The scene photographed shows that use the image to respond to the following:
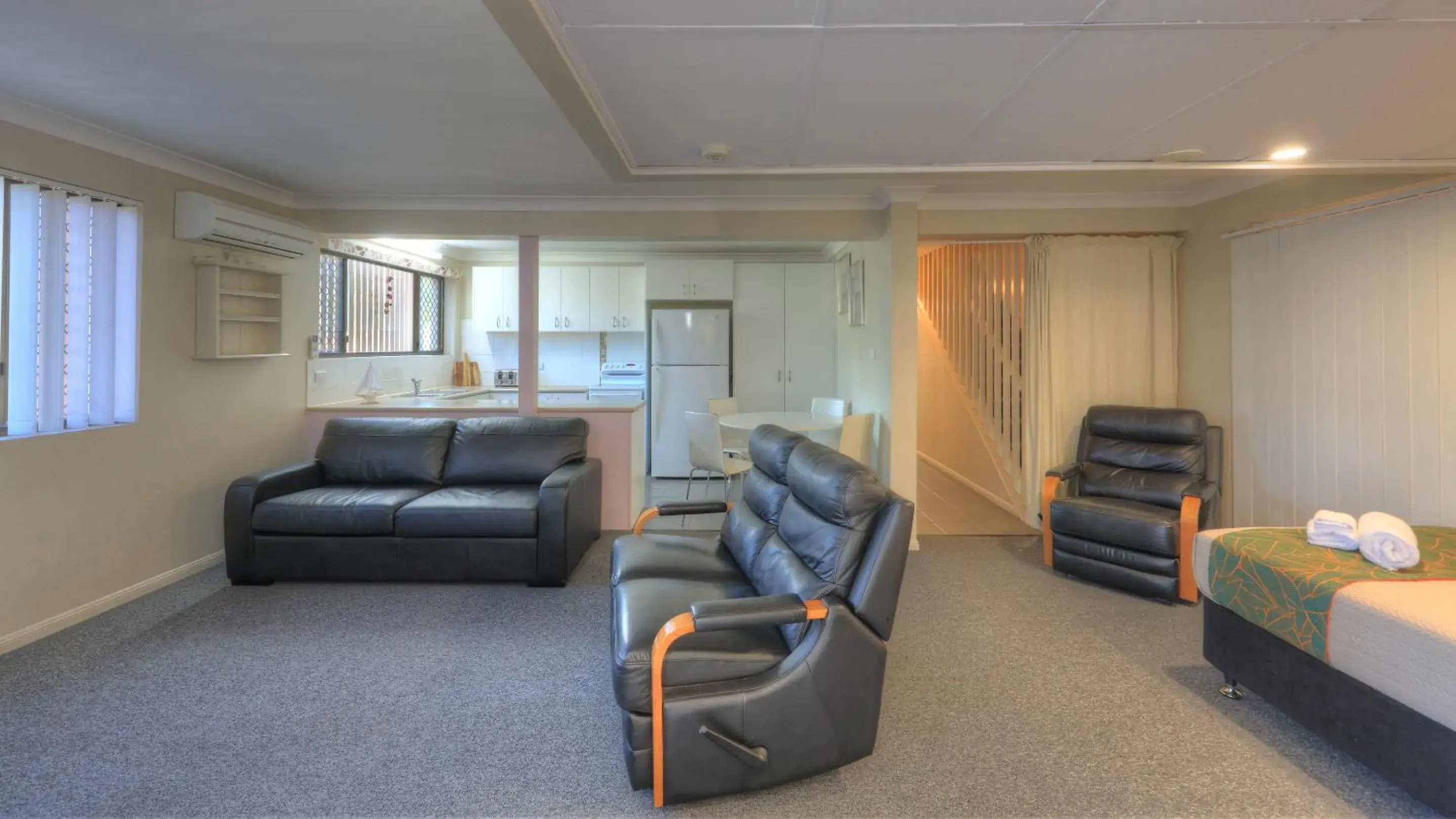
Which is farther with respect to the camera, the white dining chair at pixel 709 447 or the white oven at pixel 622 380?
the white oven at pixel 622 380

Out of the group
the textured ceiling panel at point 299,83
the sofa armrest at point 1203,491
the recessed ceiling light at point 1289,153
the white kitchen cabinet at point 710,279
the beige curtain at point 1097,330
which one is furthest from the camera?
the white kitchen cabinet at point 710,279

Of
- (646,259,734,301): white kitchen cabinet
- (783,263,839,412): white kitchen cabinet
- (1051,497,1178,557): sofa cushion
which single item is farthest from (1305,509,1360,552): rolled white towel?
(646,259,734,301): white kitchen cabinet

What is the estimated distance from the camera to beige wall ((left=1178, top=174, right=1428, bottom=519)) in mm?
3906

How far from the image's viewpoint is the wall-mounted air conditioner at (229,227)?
3.59 meters

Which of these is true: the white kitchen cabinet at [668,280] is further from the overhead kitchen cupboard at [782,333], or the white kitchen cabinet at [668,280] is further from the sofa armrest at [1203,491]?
the sofa armrest at [1203,491]

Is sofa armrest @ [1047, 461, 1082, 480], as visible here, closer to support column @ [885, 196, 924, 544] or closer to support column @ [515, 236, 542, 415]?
support column @ [885, 196, 924, 544]

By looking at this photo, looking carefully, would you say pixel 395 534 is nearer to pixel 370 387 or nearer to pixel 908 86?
pixel 370 387

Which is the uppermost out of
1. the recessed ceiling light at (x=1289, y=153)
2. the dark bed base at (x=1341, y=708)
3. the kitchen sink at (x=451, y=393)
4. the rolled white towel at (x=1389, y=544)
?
the recessed ceiling light at (x=1289, y=153)

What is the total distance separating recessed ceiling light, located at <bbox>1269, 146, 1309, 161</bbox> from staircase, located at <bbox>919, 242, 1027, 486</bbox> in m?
1.52

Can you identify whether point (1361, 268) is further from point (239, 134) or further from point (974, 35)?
point (239, 134)

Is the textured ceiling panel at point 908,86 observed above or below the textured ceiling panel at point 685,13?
above

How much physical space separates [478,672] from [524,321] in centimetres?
274

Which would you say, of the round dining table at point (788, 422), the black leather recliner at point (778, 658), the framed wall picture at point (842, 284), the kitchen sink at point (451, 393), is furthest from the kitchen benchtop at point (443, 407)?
the black leather recliner at point (778, 658)

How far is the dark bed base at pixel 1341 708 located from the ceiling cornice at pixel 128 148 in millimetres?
5283
